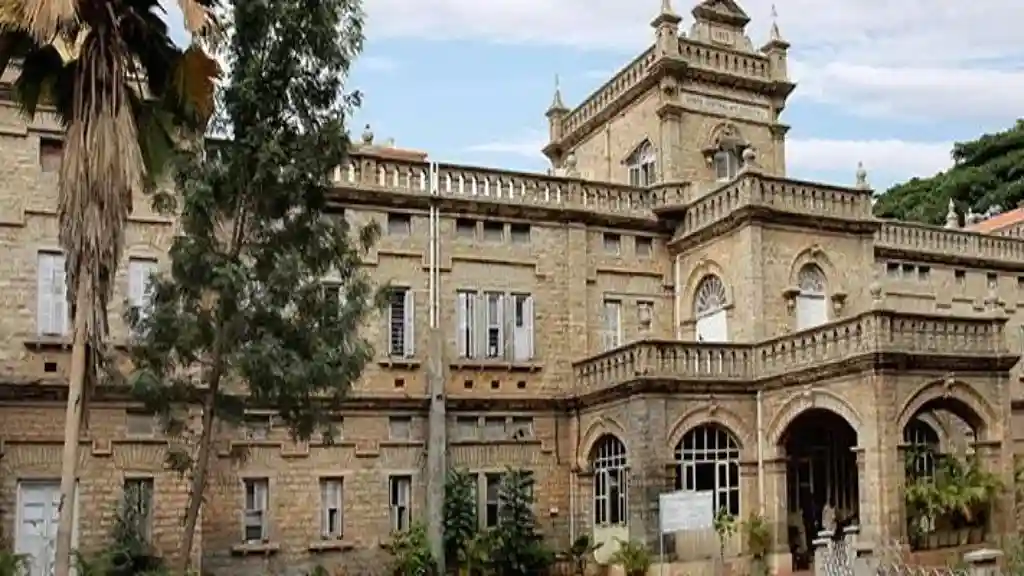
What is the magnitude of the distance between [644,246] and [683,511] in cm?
639

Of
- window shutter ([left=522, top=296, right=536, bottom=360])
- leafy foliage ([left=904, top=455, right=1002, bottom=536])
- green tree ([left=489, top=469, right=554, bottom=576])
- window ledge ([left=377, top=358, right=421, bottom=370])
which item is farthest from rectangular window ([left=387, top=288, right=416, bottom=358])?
leafy foliage ([left=904, top=455, right=1002, bottom=536])

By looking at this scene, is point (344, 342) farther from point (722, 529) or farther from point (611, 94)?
point (611, 94)

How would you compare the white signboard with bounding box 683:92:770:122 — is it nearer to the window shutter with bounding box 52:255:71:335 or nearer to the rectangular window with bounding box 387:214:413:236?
the rectangular window with bounding box 387:214:413:236

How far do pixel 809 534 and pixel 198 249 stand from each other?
13447 mm

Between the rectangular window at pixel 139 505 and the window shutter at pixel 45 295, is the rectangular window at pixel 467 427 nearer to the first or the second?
the rectangular window at pixel 139 505

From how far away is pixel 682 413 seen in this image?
68.3ft

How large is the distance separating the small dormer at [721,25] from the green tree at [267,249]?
41.7 feet

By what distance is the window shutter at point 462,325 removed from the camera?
22.7 metres

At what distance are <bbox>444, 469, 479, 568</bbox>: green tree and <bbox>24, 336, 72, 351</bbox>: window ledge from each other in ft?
23.0

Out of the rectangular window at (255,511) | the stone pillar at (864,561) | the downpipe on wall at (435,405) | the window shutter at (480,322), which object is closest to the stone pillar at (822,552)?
the stone pillar at (864,561)

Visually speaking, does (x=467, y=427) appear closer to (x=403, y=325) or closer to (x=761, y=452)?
(x=403, y=325)

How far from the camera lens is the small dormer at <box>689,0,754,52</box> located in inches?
1019

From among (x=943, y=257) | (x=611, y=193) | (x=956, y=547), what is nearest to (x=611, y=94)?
(x=611, y=193)

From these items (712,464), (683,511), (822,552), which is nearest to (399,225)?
(712,464)
